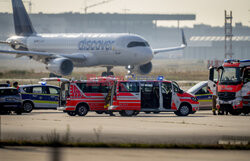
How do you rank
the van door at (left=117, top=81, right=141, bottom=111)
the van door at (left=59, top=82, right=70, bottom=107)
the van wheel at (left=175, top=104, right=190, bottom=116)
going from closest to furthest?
1. the van door at (left=117, top=81, right=141, bottom=111)
2. the van wheel at (left=175, top=104, right=190, bottom=116)
3. the van door at (left=59, top=82, right=70, bottom=107)

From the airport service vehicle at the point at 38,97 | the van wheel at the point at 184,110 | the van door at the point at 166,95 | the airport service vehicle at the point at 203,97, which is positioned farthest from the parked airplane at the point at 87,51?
the van wheel at the point at 184,110

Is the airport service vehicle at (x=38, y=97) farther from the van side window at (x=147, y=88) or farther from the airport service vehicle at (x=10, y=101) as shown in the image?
the van side window at (x=147, y=88)

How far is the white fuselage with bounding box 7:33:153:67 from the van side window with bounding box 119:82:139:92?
1096 inches

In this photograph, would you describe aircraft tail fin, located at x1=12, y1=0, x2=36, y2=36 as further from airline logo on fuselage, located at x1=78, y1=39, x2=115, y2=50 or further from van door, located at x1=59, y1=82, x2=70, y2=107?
van door, located at x1=59, y1=82, x2=70, y2=107

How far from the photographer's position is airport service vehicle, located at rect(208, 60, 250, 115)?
2844cm

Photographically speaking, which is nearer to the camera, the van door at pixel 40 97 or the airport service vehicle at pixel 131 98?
the airport service vehicle at pixel 131 98

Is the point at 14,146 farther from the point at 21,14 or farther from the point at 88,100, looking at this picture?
the point at 21,14

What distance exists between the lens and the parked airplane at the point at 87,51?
56.6 metres

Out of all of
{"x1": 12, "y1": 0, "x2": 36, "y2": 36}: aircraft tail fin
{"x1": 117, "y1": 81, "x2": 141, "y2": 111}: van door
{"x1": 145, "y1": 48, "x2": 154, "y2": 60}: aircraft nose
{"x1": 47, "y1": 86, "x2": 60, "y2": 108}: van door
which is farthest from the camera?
{"x1": 12, "y1": 0, "x2": 36, "y2": 36}: aircraft tail fin

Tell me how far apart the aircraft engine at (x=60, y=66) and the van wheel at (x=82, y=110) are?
27.8 meters

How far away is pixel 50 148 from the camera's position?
600 inches

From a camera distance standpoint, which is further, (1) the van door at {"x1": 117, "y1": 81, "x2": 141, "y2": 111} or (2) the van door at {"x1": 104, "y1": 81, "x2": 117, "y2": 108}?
(2) the van door at {"x1": 104, "y1": 81, "x2": 117, "y2": 108}

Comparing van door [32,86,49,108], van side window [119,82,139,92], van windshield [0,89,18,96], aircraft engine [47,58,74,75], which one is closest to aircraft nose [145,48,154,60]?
aircraft engine [47,58,74,75]

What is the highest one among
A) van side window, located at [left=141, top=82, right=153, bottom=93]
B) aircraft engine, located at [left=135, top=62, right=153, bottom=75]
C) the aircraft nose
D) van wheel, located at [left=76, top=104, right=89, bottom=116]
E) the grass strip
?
the aircraft nose
